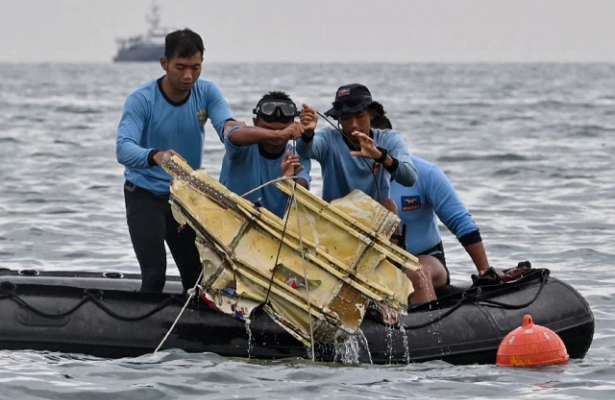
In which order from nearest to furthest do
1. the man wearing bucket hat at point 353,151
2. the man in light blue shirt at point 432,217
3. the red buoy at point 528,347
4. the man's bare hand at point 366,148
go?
1. the man's bare hand at point 366,148
2. the man wearing bucket hat at point 353,151
3. the red buoy at point 528,347
4. the man in light blue shirt at point 432,217

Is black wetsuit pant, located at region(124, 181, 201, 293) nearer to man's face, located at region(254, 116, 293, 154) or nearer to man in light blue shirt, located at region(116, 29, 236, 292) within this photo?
man in light blue shirt, located at region(116, 29, 236, 292)

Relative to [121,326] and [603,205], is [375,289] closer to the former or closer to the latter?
[121,326]

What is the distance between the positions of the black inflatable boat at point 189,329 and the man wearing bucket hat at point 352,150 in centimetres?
90

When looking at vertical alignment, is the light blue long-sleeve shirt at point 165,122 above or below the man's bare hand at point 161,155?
above

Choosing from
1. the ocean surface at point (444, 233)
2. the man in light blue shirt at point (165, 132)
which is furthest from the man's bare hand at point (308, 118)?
the ocean surface at point (444, 233)

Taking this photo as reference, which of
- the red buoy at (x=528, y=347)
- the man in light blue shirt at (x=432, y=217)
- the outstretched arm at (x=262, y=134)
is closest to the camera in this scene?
the outstretched arm at (x=262, y=134)

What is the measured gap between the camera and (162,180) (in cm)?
920


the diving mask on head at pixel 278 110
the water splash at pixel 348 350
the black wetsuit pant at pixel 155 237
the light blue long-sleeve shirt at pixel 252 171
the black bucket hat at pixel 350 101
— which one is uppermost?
the black bucket hat at pixel 350 101

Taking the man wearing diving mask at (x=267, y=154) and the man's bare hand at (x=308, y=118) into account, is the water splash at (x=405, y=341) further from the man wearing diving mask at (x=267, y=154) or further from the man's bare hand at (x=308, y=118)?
the man's bare hand at (x=308, y=118)

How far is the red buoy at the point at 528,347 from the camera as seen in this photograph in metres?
9.09

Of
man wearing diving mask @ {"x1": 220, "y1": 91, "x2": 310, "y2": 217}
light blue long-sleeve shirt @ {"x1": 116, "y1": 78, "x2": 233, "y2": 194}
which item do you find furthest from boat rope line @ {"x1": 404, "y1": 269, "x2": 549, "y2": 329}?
light blue long-sleeve shirt @ {"x1": 116, "y1": 78, "x2": 233, "y2": 194}

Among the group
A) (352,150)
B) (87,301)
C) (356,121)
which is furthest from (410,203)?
(87,301)

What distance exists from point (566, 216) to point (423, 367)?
400 inches

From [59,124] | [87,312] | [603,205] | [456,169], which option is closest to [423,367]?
[87,312]
